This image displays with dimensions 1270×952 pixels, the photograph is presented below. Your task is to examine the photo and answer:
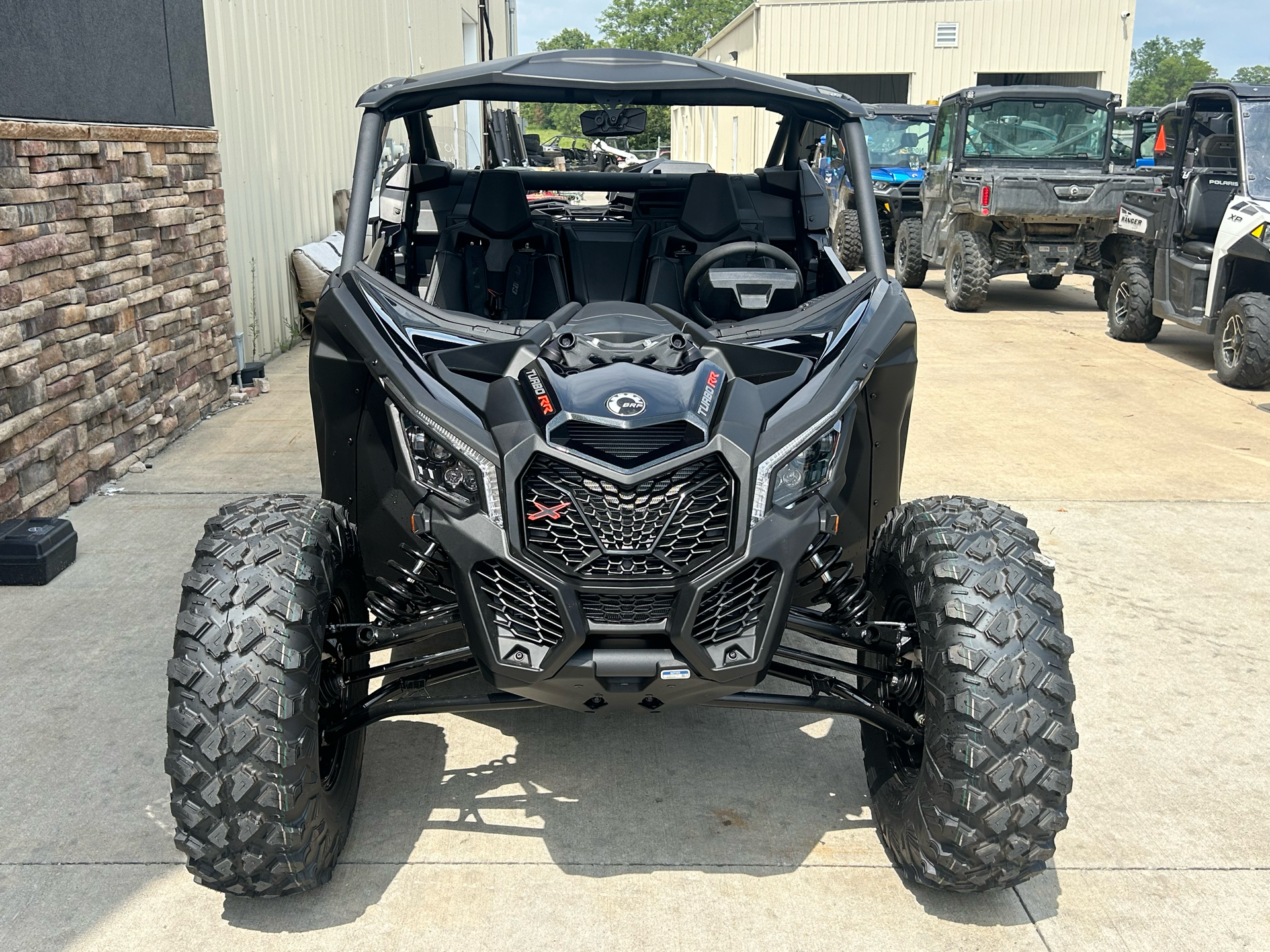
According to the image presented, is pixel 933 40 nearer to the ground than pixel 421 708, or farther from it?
farther from it

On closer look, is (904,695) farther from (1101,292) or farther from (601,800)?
(1101,292)

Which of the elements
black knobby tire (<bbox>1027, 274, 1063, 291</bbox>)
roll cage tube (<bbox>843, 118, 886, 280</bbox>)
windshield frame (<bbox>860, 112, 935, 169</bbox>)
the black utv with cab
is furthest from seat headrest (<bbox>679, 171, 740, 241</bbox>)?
windshield frame (<bbox>860, 112, 935, 169</bbox>)

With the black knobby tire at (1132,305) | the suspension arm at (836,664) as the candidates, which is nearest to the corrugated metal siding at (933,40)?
the black knobby tire at (1132,305)

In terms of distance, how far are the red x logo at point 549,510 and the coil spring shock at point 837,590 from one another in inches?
26.7

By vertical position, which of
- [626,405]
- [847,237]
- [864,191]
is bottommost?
[847,237]

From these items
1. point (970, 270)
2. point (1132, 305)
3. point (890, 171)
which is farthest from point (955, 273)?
point (890, 171)

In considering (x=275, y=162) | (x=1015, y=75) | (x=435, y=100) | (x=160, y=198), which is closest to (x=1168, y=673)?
(x=435, y=100)

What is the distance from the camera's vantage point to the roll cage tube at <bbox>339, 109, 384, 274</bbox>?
3.54m

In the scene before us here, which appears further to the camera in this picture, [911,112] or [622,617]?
[911,112]

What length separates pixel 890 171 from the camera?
15.4m

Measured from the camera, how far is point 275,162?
9.87 m

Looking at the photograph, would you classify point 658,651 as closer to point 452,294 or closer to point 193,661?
point 193,661

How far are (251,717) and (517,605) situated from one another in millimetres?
584

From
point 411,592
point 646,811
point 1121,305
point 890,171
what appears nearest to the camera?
point 411,592
